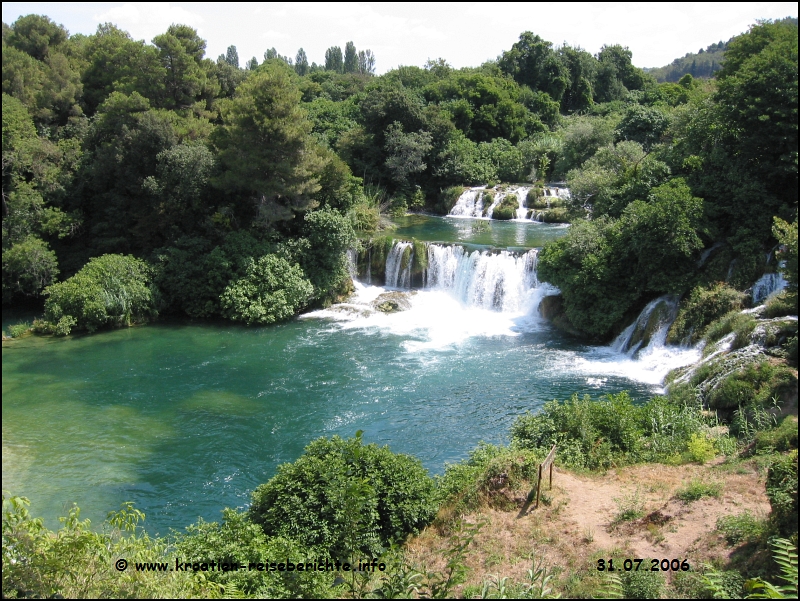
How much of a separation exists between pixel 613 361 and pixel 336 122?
26.6 m

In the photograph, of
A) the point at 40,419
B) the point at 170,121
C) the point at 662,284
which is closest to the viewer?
the point at 40,419

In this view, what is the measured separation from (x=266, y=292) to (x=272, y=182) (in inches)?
166

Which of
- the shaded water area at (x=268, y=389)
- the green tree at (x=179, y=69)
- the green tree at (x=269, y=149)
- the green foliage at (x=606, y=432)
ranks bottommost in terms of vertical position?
the shaded water area at (x=268, y=389)

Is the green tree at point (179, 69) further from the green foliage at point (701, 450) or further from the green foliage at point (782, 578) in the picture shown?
the green foliage at point (782, 578)

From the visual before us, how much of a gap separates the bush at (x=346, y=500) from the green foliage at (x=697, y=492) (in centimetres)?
404

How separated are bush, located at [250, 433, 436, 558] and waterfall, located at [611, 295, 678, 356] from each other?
35.7 feet

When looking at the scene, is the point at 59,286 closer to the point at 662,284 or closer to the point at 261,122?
the point at 261,122

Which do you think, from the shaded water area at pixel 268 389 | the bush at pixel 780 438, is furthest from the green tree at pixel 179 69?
the bush at pixel 780 438

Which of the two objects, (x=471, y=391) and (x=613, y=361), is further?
(x=613, y=361)

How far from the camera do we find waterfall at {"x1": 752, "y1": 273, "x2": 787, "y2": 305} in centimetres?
1700

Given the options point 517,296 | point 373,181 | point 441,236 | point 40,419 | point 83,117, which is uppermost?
point 83,117

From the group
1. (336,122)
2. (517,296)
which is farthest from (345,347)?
(336,122)

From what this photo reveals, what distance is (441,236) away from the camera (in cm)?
2970

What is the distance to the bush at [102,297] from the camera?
69.8 ft
